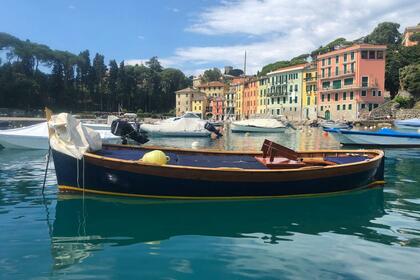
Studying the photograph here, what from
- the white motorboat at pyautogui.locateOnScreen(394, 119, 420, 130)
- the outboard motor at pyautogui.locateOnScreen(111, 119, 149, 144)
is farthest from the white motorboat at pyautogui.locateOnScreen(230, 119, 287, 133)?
the outboard motor at pyautogui.locateOnScreen(111, 119, 149, 144)

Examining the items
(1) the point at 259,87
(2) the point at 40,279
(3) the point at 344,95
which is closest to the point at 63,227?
(2) the point at 40,279

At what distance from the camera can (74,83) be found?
107 metres

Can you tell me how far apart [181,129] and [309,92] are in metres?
53.0

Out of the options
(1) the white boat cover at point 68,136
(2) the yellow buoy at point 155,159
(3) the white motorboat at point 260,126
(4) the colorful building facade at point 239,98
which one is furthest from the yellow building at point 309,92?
(1) the white boat cover at point 68,136

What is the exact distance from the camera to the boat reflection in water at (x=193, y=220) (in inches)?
284

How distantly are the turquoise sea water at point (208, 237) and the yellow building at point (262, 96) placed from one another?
86650 millimetres

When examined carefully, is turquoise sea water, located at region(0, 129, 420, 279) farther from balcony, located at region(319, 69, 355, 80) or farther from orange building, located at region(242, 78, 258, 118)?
orange building, located at region(242, 78, 258, 118)

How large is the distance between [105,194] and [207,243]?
143 inches

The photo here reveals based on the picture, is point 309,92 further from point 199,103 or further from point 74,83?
point 74,83

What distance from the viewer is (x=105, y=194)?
960 centimetres

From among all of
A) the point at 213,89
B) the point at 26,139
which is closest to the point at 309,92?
the point at 213,89

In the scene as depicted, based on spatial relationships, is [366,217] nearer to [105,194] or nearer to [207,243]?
[207,243]

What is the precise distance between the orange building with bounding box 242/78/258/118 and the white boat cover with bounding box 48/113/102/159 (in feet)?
301

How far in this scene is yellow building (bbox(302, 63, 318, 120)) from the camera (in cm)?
8388
